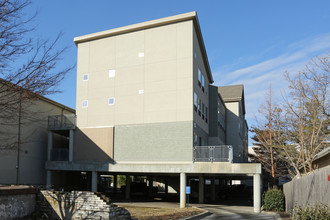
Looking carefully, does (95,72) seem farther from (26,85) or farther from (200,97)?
(26,85)

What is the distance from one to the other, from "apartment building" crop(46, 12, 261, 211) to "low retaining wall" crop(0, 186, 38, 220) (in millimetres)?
13644

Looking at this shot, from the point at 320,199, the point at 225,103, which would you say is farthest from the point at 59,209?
the point at 225,103

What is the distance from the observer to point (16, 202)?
551 inches

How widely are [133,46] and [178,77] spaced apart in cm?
573

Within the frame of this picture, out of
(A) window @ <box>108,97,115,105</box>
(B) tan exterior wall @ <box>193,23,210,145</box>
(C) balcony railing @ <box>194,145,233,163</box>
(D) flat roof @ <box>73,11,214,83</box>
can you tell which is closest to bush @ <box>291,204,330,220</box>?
(C) balcony railing @ <box>194,145,233,163</box>

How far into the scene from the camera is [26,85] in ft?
30.1

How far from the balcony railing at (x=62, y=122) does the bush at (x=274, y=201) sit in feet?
63.2

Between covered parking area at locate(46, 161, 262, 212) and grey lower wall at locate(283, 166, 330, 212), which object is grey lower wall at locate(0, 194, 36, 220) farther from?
covered parking area at locate(46, 161, 262, 212)

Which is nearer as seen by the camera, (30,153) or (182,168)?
(182,168)

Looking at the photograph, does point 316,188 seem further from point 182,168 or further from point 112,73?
point 112,73

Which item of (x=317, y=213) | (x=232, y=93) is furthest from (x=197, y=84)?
(x=232, y=93)

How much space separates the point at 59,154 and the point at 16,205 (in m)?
18.9

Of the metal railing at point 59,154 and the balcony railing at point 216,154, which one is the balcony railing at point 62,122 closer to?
the metal railing at point 59,154

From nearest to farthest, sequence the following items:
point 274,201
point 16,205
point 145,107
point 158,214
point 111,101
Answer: point 16,205, point 158,214, point 274,201, point 145,107, point 111,101
